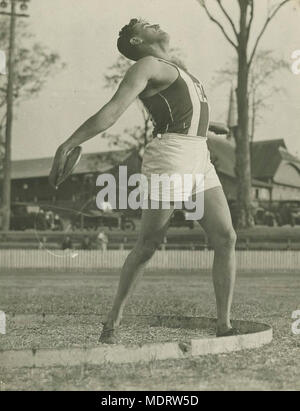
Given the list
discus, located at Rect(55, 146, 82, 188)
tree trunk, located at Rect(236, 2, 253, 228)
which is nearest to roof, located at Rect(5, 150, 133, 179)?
tree trunk, located at Rect(236, 2, 253, 228)

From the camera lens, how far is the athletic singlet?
17.8 ft

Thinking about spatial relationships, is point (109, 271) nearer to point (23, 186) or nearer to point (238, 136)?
point (238, 136)

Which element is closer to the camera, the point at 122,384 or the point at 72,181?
the point at 122,384

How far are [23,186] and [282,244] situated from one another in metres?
38.5

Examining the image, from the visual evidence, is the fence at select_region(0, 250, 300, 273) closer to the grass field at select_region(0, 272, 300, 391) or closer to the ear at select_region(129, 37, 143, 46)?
the grass field at select_region(0, 272, 300, 391)

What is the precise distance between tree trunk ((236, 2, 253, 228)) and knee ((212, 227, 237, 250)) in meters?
19.6

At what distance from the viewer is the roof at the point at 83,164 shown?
125 feet

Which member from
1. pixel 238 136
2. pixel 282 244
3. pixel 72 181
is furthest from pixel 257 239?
pixel 72 181

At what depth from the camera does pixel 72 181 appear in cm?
5091

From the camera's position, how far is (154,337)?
669cm

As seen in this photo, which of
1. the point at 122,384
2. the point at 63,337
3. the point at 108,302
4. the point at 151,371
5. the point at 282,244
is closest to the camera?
the point at 122,384

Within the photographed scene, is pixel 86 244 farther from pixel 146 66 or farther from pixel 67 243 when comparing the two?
pixel 146 66

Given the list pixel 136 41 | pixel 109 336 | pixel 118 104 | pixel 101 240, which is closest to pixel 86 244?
pixel 101 240
